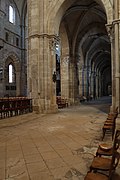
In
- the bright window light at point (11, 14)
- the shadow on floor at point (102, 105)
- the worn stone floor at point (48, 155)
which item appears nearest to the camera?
the worn stone floor at point (48, 155)

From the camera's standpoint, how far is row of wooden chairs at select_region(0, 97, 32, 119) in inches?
447

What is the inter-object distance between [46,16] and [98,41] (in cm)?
1975

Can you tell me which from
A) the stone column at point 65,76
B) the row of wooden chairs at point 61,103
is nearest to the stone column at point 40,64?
the row of wooden chairs at point 61,103

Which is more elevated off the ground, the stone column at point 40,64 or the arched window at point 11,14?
the arched window at point 11,14

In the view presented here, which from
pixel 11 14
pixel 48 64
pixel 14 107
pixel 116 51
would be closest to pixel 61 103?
pixel 48 64

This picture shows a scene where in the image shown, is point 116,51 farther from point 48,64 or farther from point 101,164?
point 101,164

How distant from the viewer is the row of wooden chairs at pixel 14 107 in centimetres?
1136

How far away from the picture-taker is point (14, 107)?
12.3 m

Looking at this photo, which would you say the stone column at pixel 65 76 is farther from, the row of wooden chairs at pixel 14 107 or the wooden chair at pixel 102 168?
the wooden chair at pixel 102 168

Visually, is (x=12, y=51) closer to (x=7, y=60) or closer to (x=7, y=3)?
(x=7, y=60)

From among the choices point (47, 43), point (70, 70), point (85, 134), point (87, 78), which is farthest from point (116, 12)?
point (87, 78)

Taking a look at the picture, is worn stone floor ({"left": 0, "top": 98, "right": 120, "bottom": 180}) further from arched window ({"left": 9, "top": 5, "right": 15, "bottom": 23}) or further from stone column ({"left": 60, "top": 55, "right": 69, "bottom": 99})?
arched window ({"left": 9, "top": 5, "right": 15, "bottom": 23})

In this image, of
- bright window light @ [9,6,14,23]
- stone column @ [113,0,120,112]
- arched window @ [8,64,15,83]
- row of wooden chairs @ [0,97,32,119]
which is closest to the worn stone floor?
row of wooden chairs @ [0,97,32,119]

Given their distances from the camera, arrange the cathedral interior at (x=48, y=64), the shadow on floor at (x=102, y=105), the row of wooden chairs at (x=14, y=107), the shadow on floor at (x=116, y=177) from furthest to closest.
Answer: the shadow on floor at (x=102, y=105) → the row of wooden chairs at (x=14, y=107) → the cathedral interior at (x=48, y=64) → the shadow on floor at (x=116, y=177)
